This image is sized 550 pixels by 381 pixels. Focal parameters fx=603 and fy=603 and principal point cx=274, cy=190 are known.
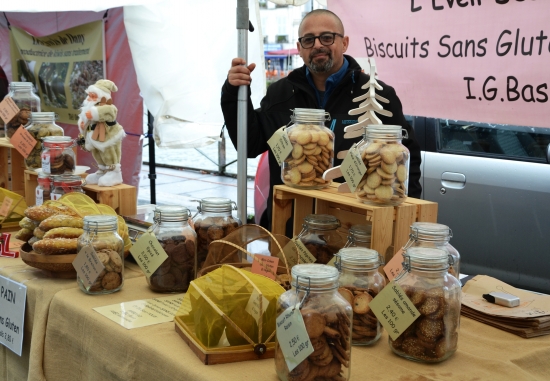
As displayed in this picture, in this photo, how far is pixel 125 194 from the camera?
7.52ft

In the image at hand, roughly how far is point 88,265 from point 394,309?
2.70ft

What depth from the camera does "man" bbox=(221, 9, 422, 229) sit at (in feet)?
7.59

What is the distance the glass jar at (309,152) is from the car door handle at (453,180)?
7.05 feet

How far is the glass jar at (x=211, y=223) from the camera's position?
169 centimetres

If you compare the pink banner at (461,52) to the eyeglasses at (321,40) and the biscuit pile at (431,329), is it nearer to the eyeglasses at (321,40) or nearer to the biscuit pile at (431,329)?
the eyeglasses at (321,40)

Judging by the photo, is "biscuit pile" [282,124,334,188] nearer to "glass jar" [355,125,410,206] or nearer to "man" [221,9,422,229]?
"glass jar" [355,125,410,206]

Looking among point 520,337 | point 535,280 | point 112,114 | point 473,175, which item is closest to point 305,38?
point 112,114

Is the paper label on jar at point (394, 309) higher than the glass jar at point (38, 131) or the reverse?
the reverse

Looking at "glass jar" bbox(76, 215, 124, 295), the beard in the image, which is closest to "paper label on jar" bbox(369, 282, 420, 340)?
"glass jar" bbox(76, 215, 124, 295)

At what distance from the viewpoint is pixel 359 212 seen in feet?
5.71

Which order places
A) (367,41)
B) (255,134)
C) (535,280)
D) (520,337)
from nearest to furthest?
(520,337)
(255,134)
(367,41)
(535,280)

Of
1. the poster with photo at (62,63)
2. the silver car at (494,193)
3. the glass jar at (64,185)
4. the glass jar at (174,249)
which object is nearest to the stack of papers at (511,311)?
the glass jar at (174,249)

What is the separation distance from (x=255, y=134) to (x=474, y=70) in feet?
3.38

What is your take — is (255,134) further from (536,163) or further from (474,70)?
(536,163)
